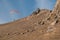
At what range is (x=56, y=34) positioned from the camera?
36781 mm

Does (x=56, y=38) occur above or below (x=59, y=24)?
below

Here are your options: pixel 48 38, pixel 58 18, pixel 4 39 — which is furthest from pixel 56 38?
pixel 4 39

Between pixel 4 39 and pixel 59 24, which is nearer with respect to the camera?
pixel 59 24

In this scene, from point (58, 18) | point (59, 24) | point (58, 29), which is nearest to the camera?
point (58, 29)

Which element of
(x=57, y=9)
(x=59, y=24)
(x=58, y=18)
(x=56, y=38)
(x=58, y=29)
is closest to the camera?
(x=56, y=38)

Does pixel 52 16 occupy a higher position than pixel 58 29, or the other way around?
pixel 52 16

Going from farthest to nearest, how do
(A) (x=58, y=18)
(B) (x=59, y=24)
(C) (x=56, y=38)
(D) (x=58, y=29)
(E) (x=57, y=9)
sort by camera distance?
(E) (x=57, y=9), (A) (x=58, y=18), (B) (x=59, y=24), (D) (x=58, y=29), (C) (x=56, y=38)

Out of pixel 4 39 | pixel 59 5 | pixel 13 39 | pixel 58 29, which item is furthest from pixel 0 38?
pixel 58 29

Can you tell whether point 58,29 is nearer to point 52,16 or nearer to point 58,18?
point 58,18

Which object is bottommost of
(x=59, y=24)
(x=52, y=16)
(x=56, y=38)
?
(x=56, y=38)

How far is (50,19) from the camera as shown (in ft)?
171

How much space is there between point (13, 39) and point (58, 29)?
1308cm

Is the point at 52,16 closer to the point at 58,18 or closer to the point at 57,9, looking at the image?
the point at 57,9

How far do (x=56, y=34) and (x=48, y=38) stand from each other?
1628mm
